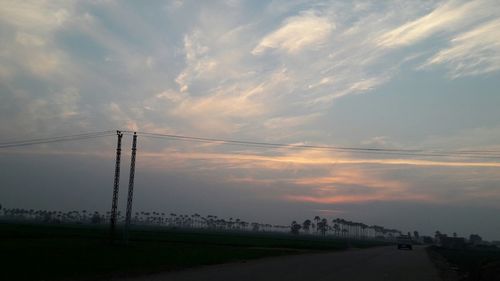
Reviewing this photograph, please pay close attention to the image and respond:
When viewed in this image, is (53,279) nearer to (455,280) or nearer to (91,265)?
(91,265)

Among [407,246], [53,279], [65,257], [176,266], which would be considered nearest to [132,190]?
[65,257]

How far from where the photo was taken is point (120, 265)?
28844 millimetres

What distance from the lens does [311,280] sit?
2305cm

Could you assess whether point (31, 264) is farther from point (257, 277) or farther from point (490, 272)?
point (490, 272)

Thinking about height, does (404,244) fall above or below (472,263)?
above

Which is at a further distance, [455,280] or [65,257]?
[65,257]

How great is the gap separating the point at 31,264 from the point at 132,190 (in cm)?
1869

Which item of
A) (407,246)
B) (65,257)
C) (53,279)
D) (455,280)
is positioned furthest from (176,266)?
(407,246)

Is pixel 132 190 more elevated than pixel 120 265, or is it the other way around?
pixel 132 190

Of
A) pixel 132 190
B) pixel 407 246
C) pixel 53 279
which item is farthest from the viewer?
pixel 407 246

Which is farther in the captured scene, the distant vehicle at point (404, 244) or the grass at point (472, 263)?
the distant vehicle at point (404, 244)

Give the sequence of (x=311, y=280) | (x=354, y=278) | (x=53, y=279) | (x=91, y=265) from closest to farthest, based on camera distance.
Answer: (x=53, y=279), (x=311, y=280), (x=354, y=278), (x=91, y=265)

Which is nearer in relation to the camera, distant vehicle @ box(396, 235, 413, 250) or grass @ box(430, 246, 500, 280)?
grass @ box(430, 246, 500, 280)

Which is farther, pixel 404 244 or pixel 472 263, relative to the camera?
pixel 404 244
